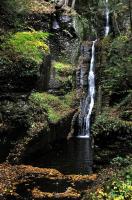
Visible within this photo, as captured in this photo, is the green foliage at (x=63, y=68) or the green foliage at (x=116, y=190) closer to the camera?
the green foliage at (x=116, y=190)

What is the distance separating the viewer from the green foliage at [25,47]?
57.9ft

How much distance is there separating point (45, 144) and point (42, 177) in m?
4.91

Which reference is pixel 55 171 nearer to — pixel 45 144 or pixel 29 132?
pixel 29 132

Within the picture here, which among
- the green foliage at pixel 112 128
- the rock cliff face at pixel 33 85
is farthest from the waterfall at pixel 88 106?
the green foliage at pixel 112 128

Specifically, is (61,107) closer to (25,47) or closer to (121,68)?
(25,47)

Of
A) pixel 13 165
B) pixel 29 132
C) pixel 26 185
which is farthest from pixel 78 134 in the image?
pixel 26 185

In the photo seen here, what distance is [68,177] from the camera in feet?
44.1

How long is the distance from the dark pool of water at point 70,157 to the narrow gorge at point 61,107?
0.04 meters

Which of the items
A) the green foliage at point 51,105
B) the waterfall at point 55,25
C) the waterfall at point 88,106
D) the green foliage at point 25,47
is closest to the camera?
the green foliage at point 25,47

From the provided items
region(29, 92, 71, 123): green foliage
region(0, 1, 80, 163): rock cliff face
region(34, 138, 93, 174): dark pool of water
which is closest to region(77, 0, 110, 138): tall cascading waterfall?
region(0, 1, 80, 163): rock cliff face

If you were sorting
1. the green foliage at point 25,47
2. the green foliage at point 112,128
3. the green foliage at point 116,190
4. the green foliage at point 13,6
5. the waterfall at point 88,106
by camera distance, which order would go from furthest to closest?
1. the waterfall at point 88,106
2. the green foliage at point 13,6
3. the green foliage at point 25,47
4. the green foliage at point 112,128
5. the green foliage at point 116,190

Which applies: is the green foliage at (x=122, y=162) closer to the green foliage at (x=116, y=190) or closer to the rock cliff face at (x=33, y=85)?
the green foliage at (x=116, y=190)

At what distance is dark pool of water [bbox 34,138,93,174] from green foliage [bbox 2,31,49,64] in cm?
464

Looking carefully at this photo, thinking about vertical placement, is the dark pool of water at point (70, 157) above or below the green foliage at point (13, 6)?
below
